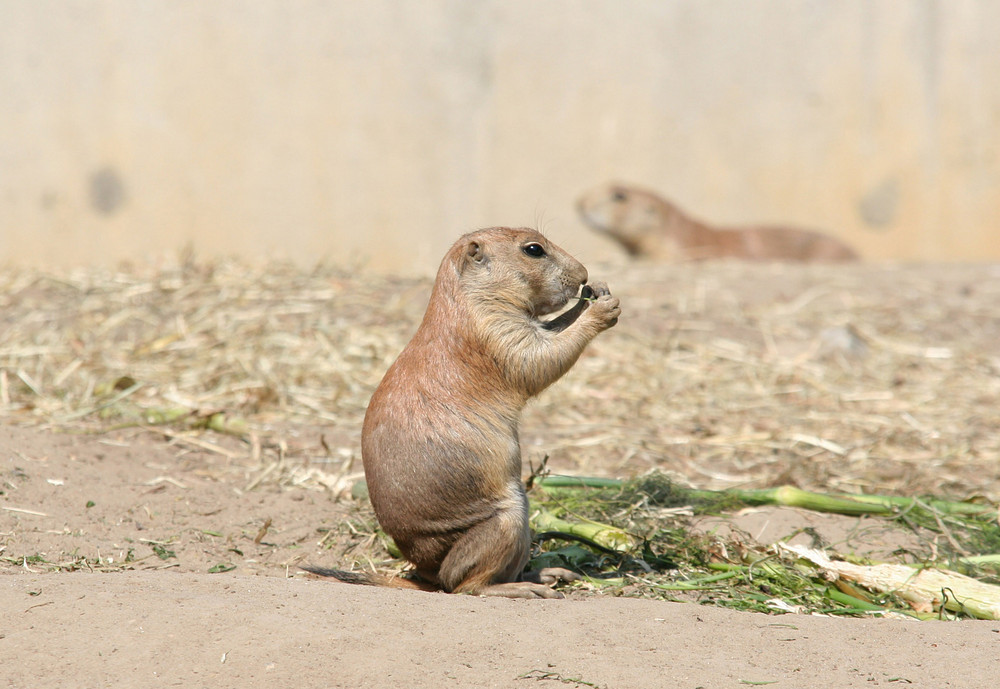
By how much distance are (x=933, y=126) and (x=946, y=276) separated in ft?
9.02

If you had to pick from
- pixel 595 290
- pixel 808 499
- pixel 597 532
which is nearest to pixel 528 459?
pixel 597 532

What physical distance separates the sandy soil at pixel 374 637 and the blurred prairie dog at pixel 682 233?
8743 mm

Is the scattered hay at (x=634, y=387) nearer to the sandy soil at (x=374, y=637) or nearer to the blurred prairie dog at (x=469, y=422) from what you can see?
the sandy soil at (x=374, y=637)

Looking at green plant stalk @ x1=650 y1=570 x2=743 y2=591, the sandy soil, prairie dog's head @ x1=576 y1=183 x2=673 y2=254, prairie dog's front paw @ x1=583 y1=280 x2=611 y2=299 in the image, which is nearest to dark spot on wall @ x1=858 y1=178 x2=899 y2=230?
prairie dog's head @ x1=576 y1=183 x2=673 y2=254

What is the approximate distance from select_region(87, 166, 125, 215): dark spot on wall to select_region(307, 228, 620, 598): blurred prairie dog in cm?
791

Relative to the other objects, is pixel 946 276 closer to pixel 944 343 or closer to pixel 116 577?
pixel 944 343

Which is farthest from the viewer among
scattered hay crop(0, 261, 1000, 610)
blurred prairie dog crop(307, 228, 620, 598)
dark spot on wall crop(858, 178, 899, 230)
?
dark spot on wall crop(858, 178, 899, 230)

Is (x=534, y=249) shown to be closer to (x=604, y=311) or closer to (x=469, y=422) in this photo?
(x=604, y=311)

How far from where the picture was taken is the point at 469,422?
3.60m

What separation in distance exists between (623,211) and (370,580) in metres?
9.09

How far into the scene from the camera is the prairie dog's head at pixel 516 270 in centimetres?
385

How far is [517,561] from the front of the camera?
11.9 ft

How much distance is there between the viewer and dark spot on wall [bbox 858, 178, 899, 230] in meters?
12.2

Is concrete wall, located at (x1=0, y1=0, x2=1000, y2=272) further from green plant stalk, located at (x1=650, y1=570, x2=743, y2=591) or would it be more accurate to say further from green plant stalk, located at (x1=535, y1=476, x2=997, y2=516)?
green plant stalk, located at (x1=650, y1=570, x2=743, y2=591)
